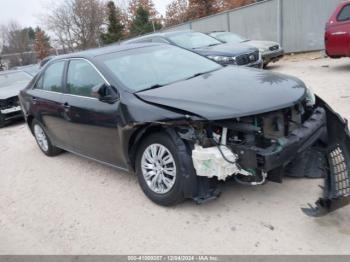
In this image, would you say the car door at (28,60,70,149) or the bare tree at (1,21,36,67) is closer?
the car door at (28,60,70,149)

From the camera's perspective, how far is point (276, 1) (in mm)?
15508

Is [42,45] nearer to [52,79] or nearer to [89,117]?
[52,79]

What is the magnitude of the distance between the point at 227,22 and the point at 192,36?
8.92 meters

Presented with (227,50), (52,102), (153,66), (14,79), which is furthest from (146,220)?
(14,79)

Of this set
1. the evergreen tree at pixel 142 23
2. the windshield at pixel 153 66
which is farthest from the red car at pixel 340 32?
the evergreen tree at pixel 142 23

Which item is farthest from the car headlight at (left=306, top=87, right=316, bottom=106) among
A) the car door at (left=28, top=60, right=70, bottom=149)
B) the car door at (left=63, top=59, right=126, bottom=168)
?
the car door at (left=28, top=60, right=70, bottom=149)

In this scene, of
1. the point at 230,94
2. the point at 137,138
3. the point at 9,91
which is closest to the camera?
the point at 230,94

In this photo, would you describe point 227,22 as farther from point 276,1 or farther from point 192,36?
point 192,36

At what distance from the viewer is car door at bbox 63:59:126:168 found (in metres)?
4.13

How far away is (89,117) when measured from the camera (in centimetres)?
438

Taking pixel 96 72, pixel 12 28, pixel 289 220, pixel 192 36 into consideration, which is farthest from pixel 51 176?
pixel 12 28

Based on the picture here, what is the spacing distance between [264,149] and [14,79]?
983 centimetres

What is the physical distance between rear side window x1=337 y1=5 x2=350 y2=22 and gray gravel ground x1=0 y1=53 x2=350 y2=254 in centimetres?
670

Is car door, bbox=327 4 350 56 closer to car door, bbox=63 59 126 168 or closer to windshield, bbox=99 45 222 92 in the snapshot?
windshield, bbox=99 45 222 92
